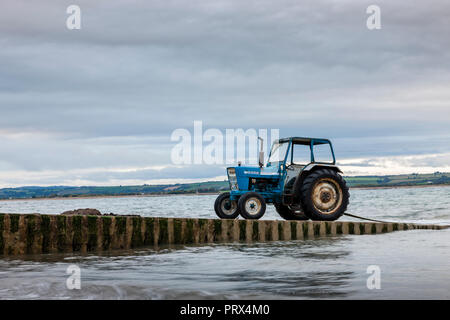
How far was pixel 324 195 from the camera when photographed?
601 inches

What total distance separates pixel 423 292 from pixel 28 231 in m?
9.00

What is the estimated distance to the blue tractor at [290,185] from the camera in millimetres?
14953

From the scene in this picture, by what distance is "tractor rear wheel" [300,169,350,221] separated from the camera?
1484cm

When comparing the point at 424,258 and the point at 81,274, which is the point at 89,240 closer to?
the point at 81,274

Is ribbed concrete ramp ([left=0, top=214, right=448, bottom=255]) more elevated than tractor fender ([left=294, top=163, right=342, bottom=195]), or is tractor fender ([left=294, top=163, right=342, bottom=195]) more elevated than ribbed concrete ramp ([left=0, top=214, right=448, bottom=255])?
tractor fender ([left=294, top=163, right=342, bottom=195])

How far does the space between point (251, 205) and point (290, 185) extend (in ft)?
4.52

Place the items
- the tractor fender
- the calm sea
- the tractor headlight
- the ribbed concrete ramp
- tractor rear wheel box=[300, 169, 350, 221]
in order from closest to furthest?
the calm sea, the ribbed concrete ramp, tractor rear wheel box=[300, 169, 350, 221], the tractor fender, the tractor headlight

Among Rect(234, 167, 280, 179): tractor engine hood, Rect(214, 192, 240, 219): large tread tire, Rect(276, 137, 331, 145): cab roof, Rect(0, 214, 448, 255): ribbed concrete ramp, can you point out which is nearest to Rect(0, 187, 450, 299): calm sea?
Rect(0, 214, 448, 255): ribbed concrete ramp

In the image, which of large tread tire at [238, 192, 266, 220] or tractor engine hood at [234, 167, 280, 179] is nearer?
large tread tire at [238, 192, 266, 220]

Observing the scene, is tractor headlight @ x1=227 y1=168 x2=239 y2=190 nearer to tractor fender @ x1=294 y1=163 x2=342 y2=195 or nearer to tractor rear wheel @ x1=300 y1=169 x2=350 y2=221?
tractor fender @ x1=294 y1=163 x2=342 y2=195

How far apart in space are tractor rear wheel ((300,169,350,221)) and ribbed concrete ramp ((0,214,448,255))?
378 millimetres

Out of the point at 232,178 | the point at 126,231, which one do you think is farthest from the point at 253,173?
the point at 126,231

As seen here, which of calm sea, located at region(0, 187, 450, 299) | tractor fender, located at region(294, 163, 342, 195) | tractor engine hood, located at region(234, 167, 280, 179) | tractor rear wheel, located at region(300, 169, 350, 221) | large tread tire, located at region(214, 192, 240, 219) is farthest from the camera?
large tread tire, located at region(214, 192, 240, 219)
